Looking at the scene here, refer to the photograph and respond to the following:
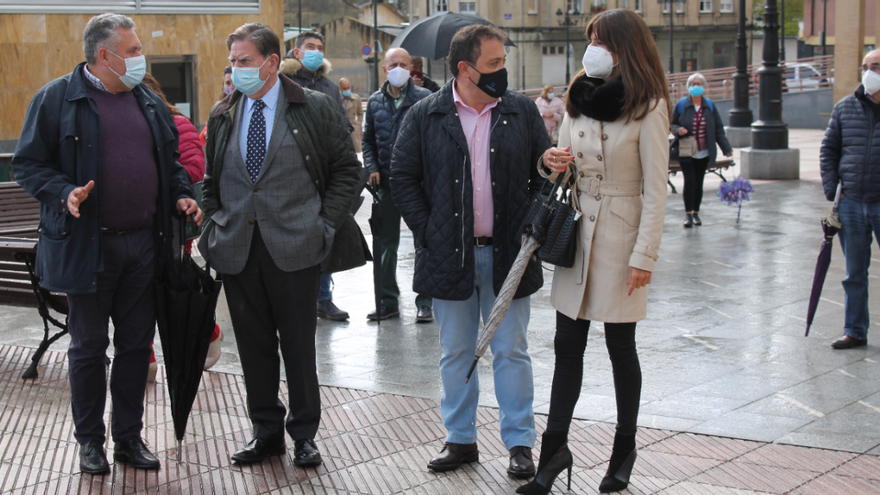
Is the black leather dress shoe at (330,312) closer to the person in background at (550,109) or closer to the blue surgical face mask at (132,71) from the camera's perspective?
the blue surgical face mask at (132,71)

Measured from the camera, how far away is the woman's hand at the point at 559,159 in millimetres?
3652

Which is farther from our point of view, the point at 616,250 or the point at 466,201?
the point at 466,201

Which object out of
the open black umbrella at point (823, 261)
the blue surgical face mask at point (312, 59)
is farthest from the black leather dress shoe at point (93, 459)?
the open black umbrella at point (823, 261)

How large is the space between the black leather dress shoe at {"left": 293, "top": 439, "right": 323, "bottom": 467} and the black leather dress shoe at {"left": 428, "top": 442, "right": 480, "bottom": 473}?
20.2 inches

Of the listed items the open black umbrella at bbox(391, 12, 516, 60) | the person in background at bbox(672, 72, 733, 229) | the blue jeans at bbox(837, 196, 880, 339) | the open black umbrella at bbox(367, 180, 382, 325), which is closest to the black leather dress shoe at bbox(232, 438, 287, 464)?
the open black umbrella at bbox(367, 180, 382, 325)

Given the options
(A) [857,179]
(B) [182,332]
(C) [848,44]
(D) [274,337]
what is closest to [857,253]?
(A) [857,179]

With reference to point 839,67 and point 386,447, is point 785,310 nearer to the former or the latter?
point 386,447

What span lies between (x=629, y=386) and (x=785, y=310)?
379 cm

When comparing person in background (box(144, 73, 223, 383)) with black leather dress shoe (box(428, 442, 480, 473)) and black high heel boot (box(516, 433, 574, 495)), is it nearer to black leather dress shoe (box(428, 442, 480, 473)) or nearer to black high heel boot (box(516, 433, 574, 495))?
black leather dress shoe (box(428, 442, 480, 473))

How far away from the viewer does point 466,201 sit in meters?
3.98

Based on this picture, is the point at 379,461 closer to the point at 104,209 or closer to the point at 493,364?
the point at 493,364

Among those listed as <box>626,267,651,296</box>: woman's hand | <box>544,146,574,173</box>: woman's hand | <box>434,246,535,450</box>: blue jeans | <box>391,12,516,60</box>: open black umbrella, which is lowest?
<box>434,246,535,450</box>: blue jeans

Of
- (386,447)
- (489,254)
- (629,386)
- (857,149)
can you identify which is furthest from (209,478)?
(857,149)

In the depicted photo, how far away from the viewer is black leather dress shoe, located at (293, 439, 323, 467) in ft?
13.5
